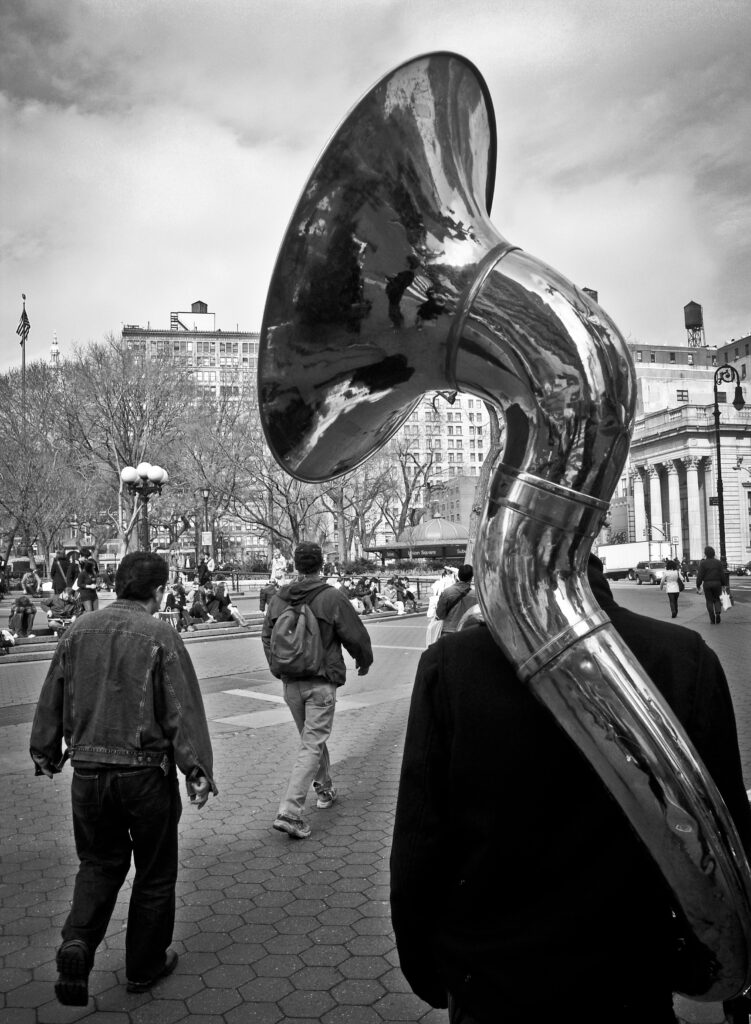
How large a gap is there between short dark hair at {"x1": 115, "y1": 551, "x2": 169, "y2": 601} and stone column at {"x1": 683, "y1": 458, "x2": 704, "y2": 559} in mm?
72505

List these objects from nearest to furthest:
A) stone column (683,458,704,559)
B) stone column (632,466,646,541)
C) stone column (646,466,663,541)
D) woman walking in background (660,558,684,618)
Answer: woman walking in background (660,558,684,618)
stone column (683,458,704,559)
stone column (646,466,663,541)
stone column (632,466,646,541)

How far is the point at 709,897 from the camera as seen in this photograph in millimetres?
1230

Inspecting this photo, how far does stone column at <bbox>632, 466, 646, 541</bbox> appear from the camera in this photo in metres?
77.5

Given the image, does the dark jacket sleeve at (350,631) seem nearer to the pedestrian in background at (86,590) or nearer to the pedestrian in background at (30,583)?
the pedestrian in background at (86,590)

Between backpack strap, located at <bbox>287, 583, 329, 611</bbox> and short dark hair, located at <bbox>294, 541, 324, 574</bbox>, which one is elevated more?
short dark hair, located at <bbox>294, 541, 324, 574</bbox>

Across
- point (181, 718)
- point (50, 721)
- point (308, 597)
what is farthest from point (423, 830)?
point (308, 597)

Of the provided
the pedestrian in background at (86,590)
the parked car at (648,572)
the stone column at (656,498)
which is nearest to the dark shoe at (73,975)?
the pedestrian in background at (86,590)

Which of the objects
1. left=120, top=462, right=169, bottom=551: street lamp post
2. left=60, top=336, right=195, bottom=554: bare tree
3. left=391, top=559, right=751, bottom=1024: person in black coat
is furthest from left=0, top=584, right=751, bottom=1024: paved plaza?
left=60, top=336, right=195, bottom=554: bare tree

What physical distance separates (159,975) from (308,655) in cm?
185

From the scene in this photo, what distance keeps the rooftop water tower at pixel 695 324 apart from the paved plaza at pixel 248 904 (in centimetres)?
11387

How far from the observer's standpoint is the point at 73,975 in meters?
2.64

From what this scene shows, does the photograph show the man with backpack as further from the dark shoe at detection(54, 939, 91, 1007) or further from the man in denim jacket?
the dark shoe at detection(54, 939, 91, 1007)

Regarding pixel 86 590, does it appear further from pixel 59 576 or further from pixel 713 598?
pixel 713 598

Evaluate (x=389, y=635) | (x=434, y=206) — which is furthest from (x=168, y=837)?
(x=389, y=635)
